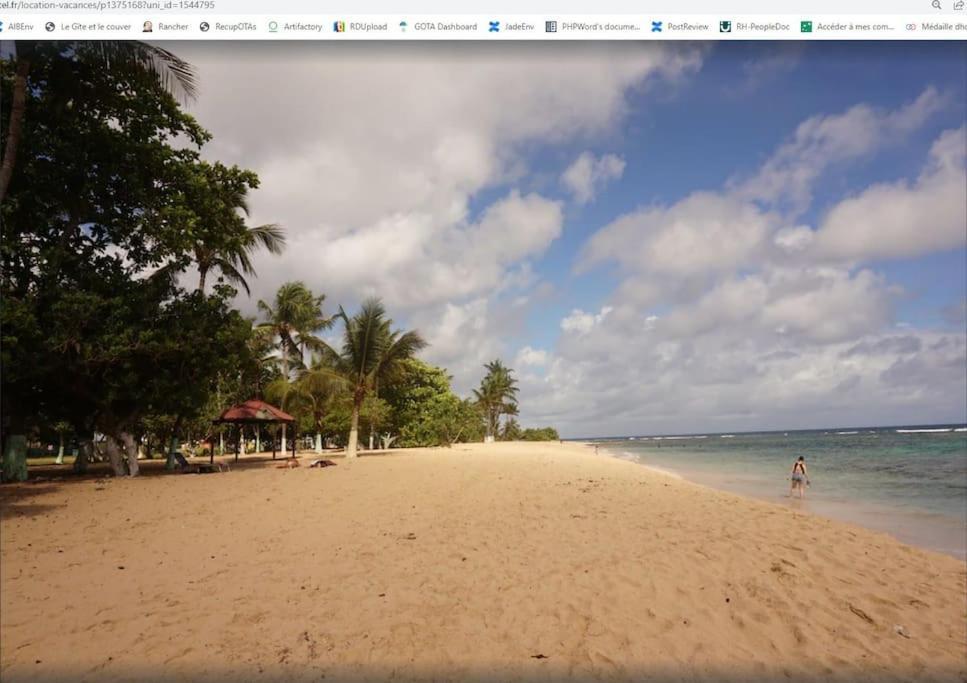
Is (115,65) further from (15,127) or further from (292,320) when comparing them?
(292,320)

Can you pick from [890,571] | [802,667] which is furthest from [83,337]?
[890,571]

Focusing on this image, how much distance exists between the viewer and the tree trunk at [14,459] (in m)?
12.3

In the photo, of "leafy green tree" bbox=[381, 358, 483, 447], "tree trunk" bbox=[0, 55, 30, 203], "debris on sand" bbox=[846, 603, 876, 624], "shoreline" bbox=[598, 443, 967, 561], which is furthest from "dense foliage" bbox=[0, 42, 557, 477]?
"leafy green tree" bbox=[381, 358, 483, 447]

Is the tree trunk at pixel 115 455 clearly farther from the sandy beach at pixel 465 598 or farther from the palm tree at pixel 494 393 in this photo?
the palm tree at pixel 494 393

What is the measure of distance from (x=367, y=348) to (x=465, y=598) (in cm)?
1892

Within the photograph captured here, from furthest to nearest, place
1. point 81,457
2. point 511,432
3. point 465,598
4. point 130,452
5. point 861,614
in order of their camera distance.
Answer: point 511,432 → point 81,457 → point 130,452 → point 861,614 → point 465,598

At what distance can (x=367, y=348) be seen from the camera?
73.8 ft

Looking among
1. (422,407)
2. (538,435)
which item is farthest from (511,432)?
(422,407)

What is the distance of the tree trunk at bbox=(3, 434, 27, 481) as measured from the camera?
486 inches

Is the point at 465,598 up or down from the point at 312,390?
down
